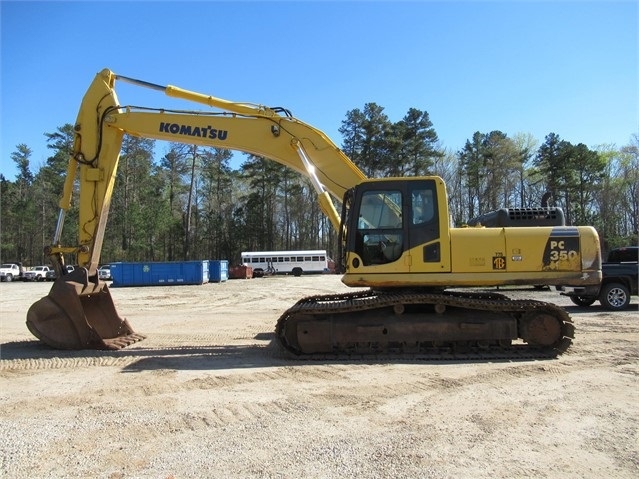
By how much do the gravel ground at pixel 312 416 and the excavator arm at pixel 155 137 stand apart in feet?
6.54

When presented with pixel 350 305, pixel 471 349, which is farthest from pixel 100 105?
pixel 471 349

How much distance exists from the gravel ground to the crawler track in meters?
0.40

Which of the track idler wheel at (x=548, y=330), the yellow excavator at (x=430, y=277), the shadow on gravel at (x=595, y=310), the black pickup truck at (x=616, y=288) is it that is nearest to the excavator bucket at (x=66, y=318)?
the yellow excavator at (x=430, y=277)

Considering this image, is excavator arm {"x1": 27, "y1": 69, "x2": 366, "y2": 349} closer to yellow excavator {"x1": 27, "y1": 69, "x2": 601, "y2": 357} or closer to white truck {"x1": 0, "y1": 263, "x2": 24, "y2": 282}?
yellow excavator {"x1": 27, "y1": 69, "x2": 601, "y2": 357}

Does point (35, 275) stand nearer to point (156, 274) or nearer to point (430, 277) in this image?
point (156, 274)

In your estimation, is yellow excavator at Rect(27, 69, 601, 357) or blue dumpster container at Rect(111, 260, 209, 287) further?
blue dumpster container at Rect(111, 260, 209, 287)

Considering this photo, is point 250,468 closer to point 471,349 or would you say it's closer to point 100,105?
point 471,349

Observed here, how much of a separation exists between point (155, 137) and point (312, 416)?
6.68m

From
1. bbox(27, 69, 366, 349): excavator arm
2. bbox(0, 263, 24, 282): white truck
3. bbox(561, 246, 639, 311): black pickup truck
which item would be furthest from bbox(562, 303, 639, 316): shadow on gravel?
bbox(0, 263, 24, 282): white truck

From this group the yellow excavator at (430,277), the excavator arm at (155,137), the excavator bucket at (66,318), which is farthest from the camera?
the excavator arm at (155,137)

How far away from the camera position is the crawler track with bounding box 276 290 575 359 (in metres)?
7.82

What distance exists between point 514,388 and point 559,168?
4986cm

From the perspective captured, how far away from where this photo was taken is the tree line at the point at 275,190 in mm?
49688

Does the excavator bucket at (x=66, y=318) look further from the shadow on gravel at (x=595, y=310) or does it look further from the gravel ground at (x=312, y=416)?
the shadow on gravel at (x=595, y=310)
